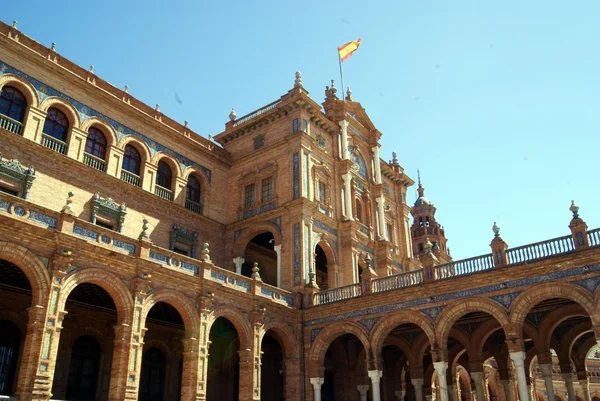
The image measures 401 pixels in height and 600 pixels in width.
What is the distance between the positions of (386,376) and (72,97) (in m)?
19.5

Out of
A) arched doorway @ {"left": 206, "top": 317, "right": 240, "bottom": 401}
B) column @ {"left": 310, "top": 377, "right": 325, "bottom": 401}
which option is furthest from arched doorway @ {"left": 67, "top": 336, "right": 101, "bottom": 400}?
column @ {"left": 310, "top": 377, "right": 325, "bottom": 401}

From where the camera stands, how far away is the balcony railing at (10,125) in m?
20.5

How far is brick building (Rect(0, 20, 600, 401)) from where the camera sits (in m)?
17.6

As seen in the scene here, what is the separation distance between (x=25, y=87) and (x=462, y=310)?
18606mm

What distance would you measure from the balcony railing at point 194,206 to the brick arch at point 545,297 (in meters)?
15.5

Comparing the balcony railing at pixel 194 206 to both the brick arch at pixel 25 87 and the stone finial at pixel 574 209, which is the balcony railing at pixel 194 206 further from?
the stone finial at pixel 574 209

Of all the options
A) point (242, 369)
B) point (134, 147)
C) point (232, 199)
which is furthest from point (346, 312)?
point (134, 147)

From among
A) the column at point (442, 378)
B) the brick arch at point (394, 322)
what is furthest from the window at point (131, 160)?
the column at point (442, 378)

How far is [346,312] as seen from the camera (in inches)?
925

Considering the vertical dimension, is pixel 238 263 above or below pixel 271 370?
above

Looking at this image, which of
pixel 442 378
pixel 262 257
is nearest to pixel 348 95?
pixel 262 257

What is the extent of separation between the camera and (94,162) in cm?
2342

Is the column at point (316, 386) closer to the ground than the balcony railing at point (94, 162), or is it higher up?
closer to the ground

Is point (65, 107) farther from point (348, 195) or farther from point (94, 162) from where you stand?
point (348, 195)
